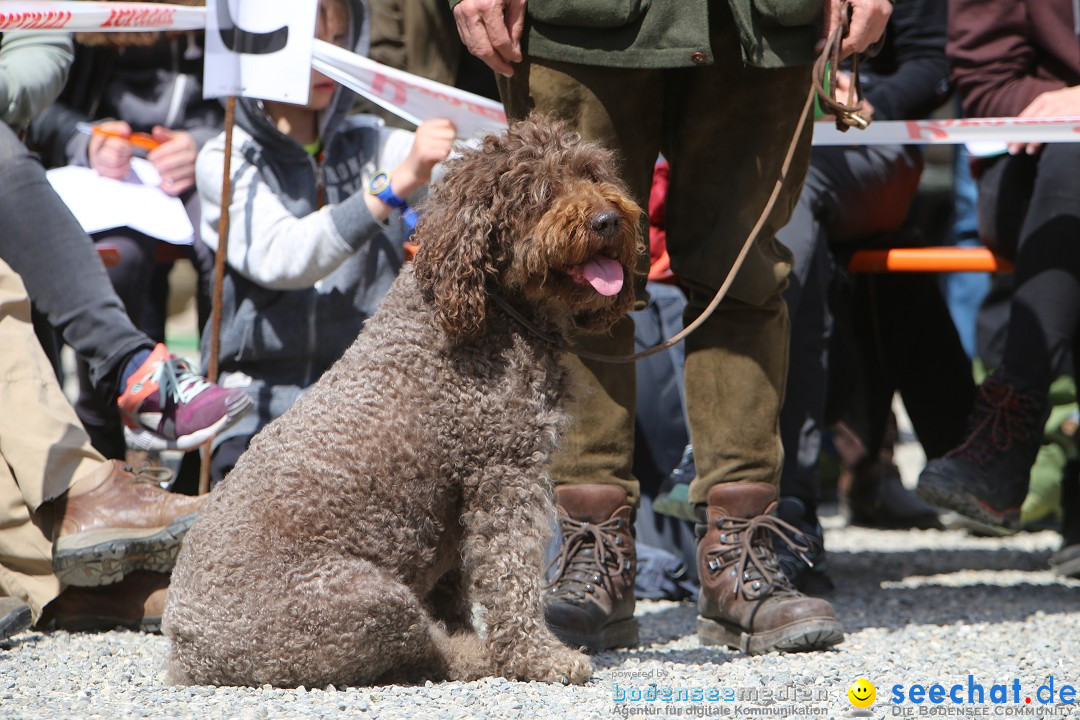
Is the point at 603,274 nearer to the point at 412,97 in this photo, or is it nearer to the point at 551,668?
the point at 551,668

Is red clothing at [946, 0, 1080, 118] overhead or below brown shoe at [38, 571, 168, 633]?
overhead

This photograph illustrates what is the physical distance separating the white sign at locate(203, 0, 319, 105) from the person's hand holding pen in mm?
699

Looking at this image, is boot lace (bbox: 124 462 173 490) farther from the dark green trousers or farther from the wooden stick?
the dark green trousers

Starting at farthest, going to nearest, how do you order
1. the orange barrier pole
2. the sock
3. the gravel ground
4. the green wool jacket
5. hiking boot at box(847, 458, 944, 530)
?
1. hiking boot at box(847, 458, 944, 530)
2. the orange barrier pole
3. the sock
4. the green wool jacket
5. the gravel ground

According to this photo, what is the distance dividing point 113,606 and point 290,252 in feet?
4.57

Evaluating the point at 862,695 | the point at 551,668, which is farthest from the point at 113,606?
the point at 862,695

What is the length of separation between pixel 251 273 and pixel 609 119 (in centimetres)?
173

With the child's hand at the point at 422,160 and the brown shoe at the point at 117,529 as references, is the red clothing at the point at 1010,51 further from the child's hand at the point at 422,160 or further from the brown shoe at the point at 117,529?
the brown shoe at the point at 117,529

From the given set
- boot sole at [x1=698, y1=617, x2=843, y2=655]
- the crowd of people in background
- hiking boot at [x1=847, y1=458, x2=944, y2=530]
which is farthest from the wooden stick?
hiking boot at [x1=847, y1=458, x2=944, y2=530]

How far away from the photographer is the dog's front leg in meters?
2.96

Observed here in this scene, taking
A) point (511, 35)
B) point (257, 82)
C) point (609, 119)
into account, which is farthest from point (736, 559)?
point (257, 82)

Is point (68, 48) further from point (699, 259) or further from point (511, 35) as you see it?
point (699, 259)

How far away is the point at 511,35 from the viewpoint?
332 centimetres

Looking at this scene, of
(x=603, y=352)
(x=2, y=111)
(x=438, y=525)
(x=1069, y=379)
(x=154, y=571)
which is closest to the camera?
(x=438, y=525)
